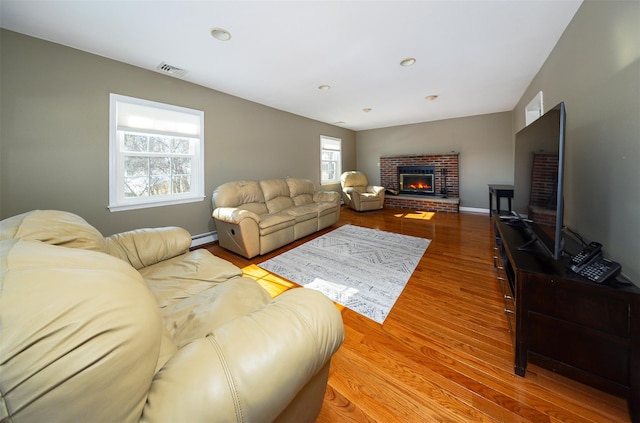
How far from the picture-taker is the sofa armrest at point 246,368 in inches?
19.8

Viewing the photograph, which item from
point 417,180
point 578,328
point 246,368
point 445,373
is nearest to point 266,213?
point 445,373

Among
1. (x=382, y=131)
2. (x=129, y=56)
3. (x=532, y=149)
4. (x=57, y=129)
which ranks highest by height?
(x=382, y=131)

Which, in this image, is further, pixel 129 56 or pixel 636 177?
pixel 129 56

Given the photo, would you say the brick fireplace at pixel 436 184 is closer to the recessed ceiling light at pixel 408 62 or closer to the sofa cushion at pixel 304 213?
the sofa cushion at pixel 304 213

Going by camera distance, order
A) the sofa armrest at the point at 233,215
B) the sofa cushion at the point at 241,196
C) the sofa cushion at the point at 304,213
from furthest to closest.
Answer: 1. the sofa cushion at the point at 304,213
2. the sofa cushion at the point at 241,196
3. the sofa armrest at the point at 233,215

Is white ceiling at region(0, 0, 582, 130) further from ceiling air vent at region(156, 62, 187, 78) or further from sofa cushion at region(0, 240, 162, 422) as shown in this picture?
sofa cushion at region(0, 240, 162, 422)

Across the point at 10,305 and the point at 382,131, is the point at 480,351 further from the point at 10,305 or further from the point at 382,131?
the point at 382,131

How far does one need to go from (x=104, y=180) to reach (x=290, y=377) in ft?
10.6

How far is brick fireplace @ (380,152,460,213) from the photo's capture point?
5672 mm

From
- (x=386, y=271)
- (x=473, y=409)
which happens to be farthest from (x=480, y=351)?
(x=386, y=271)

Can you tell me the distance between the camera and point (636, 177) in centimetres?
118

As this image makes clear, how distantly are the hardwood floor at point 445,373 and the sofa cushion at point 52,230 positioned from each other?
1.50 meters

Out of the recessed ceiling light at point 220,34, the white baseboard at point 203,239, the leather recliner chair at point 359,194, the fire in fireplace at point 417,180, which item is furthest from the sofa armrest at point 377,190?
the recessed ceiling light at point 220,34

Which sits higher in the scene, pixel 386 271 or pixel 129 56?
pixel 129 56
